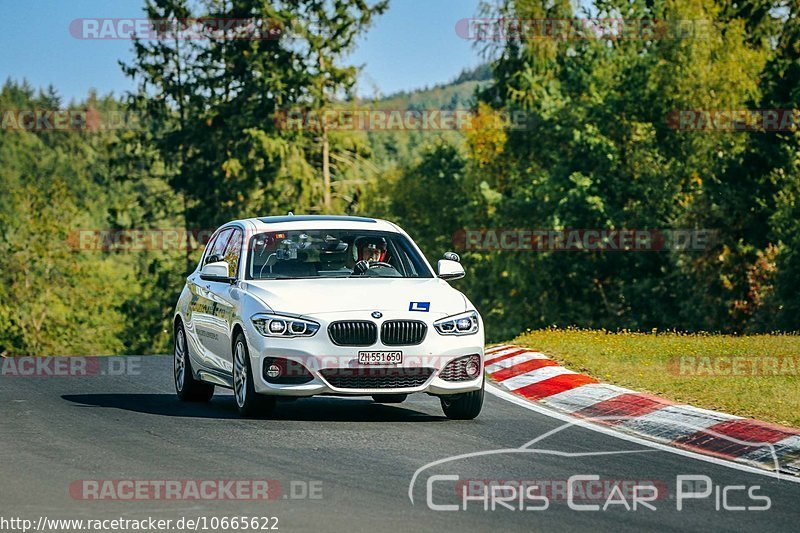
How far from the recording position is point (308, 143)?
218 ft

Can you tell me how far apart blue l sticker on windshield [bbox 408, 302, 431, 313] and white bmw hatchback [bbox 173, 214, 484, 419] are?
2 cm

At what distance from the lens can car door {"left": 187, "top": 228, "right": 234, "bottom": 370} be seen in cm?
1418

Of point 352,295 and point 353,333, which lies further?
point 352,295

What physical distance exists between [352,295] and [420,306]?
0.63m

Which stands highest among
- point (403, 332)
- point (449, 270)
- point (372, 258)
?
point (372, 258)

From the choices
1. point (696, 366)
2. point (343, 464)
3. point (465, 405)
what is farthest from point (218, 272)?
point (696, 366)

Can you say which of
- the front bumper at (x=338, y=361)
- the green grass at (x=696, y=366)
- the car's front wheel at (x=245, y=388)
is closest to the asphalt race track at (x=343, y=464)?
the car's front wheel at (x=245, y=388)

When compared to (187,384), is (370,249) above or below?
above

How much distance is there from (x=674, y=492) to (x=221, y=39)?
6080 centimetres

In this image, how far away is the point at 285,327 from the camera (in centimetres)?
1268

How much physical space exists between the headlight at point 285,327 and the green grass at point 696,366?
150 inches

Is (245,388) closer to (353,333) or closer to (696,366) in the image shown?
(353,333)

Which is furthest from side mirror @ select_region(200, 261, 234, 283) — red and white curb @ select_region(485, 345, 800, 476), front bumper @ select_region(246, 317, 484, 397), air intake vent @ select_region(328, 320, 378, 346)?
red and white curb @ select_region(485, 345, 800, 476)

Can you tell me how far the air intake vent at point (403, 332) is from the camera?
12.7 m
